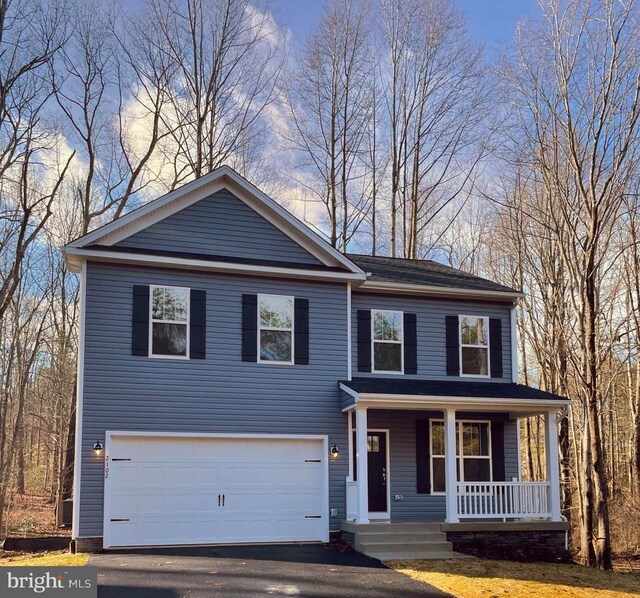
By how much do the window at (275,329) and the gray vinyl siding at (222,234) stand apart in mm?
915

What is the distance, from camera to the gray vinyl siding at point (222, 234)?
14.2 meters

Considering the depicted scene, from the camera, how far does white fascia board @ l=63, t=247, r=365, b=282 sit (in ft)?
44.0

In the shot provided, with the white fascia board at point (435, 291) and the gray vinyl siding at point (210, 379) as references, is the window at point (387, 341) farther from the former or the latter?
the gray vinyl siding at point (210, 379)

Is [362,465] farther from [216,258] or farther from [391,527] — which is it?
[216,258]

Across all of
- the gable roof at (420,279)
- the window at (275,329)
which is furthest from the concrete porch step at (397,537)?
the gable roof at (420,279)

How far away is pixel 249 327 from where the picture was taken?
47.6 ft

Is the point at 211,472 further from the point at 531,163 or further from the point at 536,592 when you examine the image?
the point at 531,163

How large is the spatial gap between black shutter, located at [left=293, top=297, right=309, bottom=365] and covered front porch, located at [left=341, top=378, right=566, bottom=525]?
1133mm

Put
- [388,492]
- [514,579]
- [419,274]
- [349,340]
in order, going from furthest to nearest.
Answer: [419,274]
[388,492]
[349,340]
[514,579]

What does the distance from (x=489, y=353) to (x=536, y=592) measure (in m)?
7.10

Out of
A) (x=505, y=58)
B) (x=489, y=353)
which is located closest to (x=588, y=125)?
(x=505, y=58)

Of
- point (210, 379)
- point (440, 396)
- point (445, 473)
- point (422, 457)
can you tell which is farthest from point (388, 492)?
point (210, 379)

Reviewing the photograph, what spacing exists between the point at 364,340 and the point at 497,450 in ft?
13.1

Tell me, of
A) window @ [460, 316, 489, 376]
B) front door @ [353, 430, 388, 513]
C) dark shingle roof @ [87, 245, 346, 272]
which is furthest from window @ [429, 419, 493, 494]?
dark shingle roof @ [87, 245, 346, 272]
